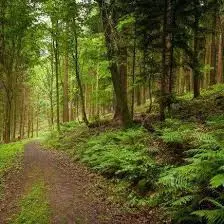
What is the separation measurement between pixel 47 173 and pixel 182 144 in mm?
5870

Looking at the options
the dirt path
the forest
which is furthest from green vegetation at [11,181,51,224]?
the dirt path

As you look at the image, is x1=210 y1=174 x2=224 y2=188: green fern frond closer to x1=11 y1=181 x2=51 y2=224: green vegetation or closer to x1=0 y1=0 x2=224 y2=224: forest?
x1=0 y1=0 x2=224 y2=224: forest

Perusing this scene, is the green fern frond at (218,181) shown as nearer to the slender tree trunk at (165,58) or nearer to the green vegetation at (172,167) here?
the green vegetation at (172,167)

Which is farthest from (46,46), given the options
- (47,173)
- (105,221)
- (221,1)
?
(105,221)

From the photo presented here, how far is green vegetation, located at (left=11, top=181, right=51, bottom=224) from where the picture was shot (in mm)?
8562

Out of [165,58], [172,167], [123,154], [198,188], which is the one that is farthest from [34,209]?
[165,58]

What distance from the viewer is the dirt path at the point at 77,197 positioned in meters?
8.52

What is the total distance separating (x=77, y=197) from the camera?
1052cm

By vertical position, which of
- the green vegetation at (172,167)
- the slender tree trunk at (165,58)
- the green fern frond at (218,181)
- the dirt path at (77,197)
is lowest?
the dirt path at (77,197)

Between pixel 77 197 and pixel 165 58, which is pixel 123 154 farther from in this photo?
pixel 165 58

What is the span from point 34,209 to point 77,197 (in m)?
1.58

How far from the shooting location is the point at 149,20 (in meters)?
19.4

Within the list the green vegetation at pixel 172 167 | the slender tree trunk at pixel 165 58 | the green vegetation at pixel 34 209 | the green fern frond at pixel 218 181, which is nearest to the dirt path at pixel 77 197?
Answer: the green vegetation at pixel 34 209

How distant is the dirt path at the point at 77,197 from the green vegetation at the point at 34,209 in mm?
190
